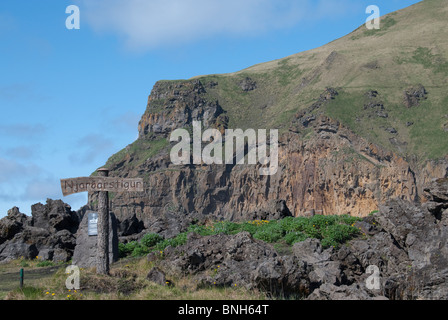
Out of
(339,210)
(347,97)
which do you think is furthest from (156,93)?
(339,210)

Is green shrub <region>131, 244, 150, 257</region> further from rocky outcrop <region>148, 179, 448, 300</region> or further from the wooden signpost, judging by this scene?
the wooden signpost

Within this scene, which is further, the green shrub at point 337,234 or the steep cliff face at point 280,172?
the steep cliff face at point 280,172

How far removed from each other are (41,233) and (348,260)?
15.4 m

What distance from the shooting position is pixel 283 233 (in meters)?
21.0

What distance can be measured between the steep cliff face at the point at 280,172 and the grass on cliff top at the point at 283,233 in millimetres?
87550

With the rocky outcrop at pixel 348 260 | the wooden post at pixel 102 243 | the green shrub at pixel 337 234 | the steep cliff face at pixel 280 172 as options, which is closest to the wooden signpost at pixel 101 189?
the wooden post at pixel 102 243

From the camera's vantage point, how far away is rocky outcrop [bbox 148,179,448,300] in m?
14.0

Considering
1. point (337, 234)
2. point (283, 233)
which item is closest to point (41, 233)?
point (283, 233)

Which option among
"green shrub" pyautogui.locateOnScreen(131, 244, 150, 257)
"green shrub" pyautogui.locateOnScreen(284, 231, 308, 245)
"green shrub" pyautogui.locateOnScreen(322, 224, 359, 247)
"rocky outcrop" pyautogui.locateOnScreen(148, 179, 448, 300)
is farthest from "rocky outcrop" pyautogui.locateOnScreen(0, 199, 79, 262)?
"green shrub" pyautogui.locateOnScreen(322, 224, 359, 247)

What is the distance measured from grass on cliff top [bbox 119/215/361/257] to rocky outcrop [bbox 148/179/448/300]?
0.61 metres

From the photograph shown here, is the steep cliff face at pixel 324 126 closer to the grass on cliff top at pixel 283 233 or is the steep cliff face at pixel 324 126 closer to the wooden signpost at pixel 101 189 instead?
the grass on cliff top at pixel 283 233

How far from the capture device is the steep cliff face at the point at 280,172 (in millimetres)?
115812
